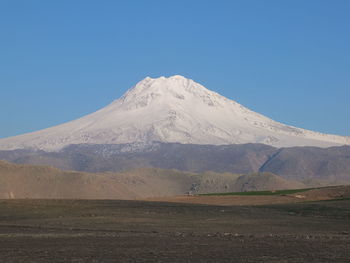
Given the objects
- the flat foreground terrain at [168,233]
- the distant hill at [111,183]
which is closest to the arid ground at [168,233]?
the flat foreground terrain at [168,233]

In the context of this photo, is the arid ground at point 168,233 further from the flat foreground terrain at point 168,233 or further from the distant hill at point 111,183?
the distant hill at point 111,183

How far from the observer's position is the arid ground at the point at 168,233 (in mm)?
21359

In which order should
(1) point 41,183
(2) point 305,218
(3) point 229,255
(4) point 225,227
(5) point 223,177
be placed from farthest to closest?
(5) point 223,177
(1) point 41,183
(2) point 305,218
(4) point 225,227
(3) point 229,255

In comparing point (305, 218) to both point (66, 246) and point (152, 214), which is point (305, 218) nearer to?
point (152, 214)

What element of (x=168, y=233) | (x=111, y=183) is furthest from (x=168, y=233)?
(x=111, y=183)

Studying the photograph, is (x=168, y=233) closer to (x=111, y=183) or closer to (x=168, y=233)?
(x=168, y=233)

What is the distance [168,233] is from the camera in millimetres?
29453

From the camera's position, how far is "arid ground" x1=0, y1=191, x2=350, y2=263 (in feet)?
70.1

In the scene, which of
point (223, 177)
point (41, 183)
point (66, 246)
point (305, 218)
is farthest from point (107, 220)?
point (223, 177)

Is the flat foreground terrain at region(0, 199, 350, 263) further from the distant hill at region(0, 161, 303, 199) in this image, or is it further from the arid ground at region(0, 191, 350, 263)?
the distant hill at region(0, 161, 303, 199)

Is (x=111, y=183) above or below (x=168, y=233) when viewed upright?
above

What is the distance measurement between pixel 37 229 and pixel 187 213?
12.7m

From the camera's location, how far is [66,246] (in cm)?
2373

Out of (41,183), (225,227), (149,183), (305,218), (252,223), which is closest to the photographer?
(225,227)
